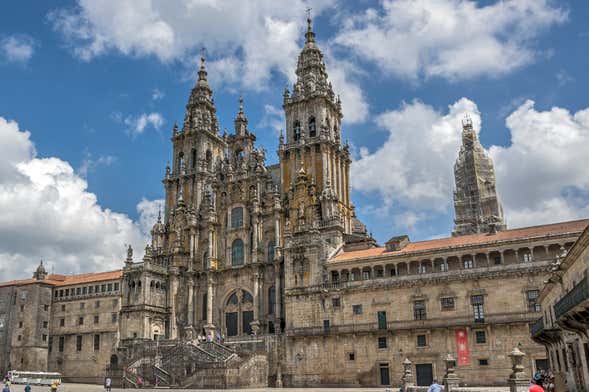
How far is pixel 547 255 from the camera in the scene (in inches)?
1790

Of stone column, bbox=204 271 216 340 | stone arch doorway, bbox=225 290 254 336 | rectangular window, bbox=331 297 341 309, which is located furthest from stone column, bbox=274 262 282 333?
rectangular window, bbox=331 297 341 309

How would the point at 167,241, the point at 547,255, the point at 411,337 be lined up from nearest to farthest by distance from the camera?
the point at 547,255 < the point at 411,337 < the point at 167,241

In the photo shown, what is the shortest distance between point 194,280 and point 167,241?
8.03m

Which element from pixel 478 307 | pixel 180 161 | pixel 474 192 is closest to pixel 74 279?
pixel 180 161

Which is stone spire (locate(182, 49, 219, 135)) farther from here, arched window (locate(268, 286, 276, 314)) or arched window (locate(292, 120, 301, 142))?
arched window (locate(268, 286, 276, 314))

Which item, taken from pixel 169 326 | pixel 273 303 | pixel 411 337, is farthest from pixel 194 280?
pixel 411 337

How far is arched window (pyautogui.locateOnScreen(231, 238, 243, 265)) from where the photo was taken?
6850 cm

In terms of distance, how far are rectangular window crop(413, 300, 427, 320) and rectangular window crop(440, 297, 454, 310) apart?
1720 millimetres

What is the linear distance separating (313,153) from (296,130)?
477cm

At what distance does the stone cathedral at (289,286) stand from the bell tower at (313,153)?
192 millimetres

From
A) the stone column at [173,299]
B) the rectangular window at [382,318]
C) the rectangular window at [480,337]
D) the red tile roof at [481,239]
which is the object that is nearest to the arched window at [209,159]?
the stone column at [173,299]

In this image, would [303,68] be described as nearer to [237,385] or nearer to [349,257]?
[349,257]

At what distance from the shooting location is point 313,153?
225ft

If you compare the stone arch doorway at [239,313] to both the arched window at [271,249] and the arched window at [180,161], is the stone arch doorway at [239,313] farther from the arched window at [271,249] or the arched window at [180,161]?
the arched window at [180,161]
